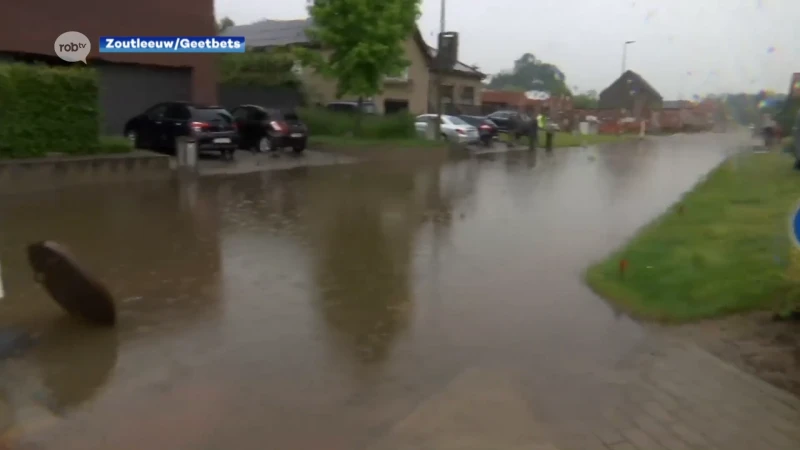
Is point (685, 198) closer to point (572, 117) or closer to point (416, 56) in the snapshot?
point (416, 56)

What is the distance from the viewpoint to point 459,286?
816cm

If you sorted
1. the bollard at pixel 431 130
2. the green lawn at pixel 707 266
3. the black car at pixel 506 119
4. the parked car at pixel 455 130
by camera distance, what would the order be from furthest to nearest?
the black car at pixel 506 119, the parked car at pixel 455 130, the bollard at pixel 431 130, the green lawn at pixel 707 266

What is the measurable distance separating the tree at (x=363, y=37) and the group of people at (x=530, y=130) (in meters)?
8.48

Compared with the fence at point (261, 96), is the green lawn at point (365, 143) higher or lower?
lower

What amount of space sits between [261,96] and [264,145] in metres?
7.17

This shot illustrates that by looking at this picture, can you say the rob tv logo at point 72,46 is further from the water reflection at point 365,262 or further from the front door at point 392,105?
the front door at point 392,105

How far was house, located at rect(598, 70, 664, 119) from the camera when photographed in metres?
59.0

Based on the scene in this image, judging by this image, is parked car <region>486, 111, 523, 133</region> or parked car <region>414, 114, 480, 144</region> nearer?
parked car <region>414, 114, 480, 144</region>

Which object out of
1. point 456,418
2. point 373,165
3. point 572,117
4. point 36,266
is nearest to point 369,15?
point 373,165

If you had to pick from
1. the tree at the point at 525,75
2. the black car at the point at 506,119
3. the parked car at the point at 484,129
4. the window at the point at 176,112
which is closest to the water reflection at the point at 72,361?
the window at the point at 176,112

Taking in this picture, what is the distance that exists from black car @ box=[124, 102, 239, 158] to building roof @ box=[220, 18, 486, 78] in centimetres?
1525

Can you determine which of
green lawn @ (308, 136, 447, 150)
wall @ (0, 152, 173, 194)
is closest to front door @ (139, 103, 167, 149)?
wall @ (0, 152, 173, 194)

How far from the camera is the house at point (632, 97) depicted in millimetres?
59022

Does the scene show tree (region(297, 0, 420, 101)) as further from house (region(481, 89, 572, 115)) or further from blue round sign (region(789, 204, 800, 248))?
house (region(481, 89, 572, 115))
